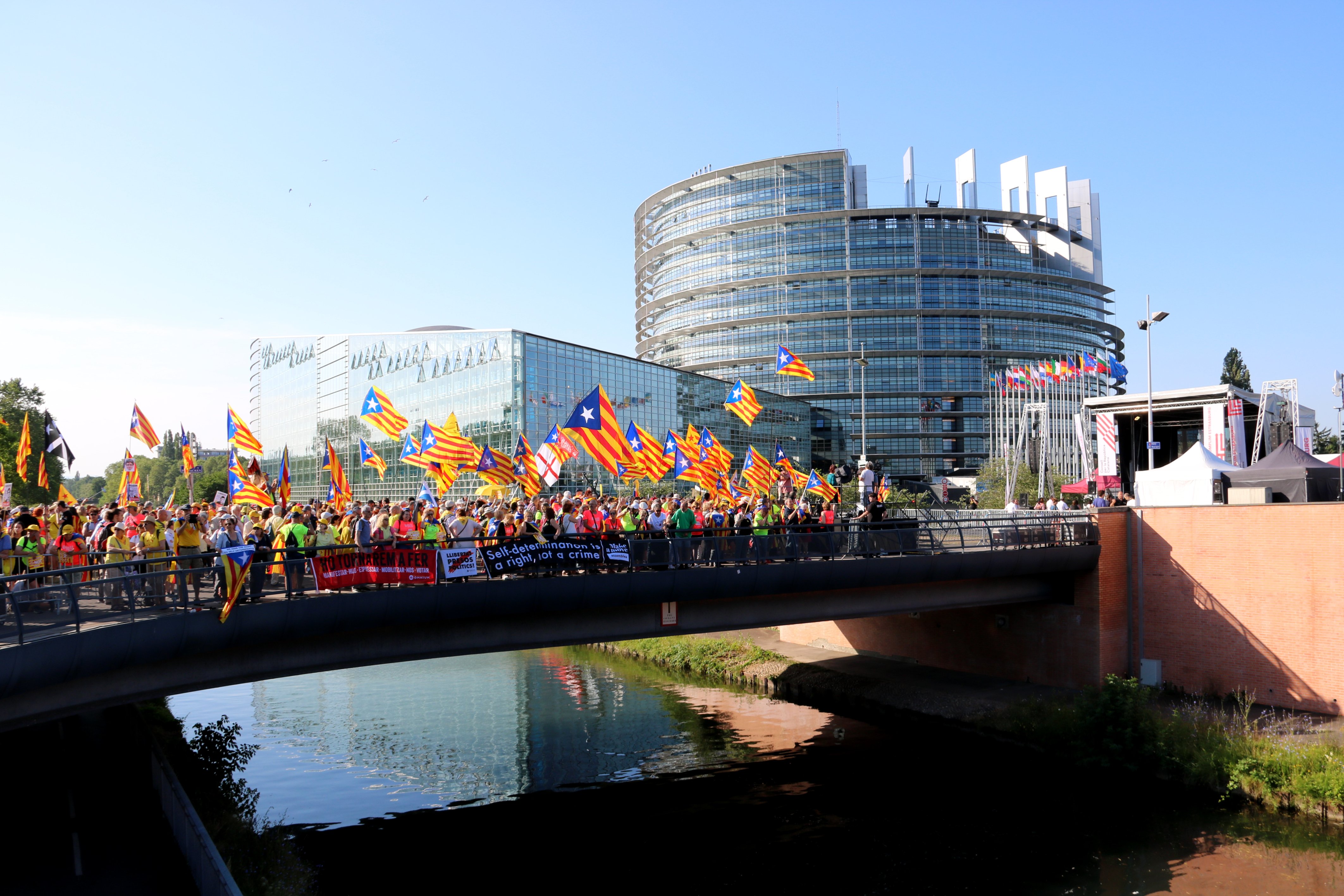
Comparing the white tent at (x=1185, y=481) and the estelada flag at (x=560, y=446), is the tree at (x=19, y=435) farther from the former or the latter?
the white tent at (x=1185, y=481)

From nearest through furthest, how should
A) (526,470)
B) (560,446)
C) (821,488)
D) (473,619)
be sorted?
1. (473,619)
2. (526,470)
3. (560,446)
4. (821,488)

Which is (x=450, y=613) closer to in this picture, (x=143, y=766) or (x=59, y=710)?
(x=59, y=710)

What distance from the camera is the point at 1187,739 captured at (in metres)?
21.6

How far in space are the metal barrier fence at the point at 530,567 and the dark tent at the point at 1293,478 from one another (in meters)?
5.80

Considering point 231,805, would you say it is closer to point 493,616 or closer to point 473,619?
point 473,619

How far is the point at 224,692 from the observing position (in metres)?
32.5

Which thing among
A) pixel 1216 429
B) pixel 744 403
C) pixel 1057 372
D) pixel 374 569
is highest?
pixel 1057 372

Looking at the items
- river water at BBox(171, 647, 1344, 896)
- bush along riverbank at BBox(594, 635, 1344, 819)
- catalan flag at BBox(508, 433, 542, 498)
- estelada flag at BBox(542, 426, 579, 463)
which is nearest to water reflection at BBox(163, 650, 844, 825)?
river water at BBox(171, 647, 1344, 896)

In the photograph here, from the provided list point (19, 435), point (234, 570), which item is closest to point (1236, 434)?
point (234, 570)

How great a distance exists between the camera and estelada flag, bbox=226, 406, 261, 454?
86.0 ft

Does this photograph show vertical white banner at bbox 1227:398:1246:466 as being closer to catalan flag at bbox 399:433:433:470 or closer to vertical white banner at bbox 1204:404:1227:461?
vertical white banner at bbox 1204:404:1227:461

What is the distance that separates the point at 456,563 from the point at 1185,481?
77.6 feet

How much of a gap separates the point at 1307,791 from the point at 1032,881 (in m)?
7.35

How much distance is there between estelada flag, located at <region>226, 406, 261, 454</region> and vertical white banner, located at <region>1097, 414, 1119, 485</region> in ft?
124
